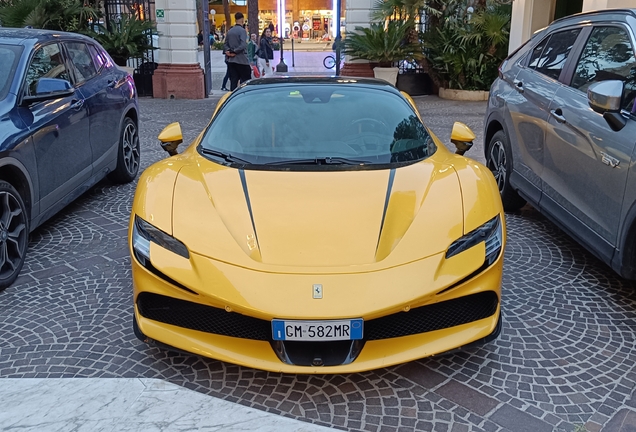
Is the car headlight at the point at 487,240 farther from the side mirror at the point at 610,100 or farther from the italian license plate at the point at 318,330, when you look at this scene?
the side mirror at the point at 610,100

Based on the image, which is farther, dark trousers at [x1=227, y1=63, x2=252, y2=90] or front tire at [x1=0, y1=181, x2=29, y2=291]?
dark trousers at [x1=227, y1=63, x2=252, y2=90]

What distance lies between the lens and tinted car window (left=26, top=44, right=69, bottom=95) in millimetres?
5062

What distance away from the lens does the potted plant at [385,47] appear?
573 inches

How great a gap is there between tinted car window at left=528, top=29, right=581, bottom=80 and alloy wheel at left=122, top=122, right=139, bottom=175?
4.27 m

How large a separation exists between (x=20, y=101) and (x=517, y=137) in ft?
13.4

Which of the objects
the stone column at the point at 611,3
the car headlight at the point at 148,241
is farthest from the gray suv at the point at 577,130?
the stone column at the point at 611,3

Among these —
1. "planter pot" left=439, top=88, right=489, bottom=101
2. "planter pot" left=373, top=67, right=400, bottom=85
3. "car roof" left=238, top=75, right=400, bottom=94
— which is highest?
"car roof" left=238, top=75, right=400, bottom=94

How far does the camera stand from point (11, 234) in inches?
172

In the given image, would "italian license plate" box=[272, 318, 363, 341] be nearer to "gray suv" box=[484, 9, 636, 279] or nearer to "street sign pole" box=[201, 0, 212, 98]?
"gray suv" box=[484, 9, 636, 279]

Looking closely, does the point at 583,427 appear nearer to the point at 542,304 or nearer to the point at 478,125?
the point at 542,304

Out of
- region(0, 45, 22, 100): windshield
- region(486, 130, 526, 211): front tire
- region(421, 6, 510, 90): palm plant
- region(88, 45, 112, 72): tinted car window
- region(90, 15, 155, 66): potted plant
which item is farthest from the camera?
region(90, 15, 155, 66): potted plant

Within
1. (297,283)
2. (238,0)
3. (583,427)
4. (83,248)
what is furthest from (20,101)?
(238,0)

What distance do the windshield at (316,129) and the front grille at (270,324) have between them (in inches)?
42.2

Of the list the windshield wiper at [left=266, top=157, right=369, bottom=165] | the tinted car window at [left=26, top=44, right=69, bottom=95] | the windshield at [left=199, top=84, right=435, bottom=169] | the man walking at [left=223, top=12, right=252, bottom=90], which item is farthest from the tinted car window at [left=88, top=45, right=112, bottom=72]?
the man walking at [left=223, top=12, right=252, bottom=90]
